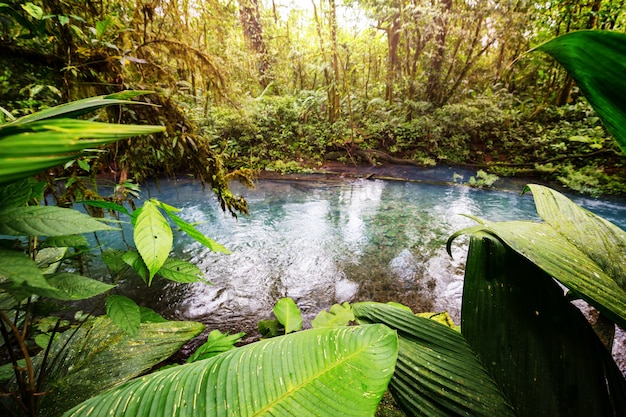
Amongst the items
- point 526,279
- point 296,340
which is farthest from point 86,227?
point 526,279

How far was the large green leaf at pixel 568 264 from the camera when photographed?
1.55 feet

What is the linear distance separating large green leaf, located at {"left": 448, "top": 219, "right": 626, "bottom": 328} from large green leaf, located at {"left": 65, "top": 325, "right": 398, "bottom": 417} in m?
0.34

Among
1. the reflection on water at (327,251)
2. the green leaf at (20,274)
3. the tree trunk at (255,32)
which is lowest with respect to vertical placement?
the reflection on water at (327,251)

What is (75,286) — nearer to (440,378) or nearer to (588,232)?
(440,378)

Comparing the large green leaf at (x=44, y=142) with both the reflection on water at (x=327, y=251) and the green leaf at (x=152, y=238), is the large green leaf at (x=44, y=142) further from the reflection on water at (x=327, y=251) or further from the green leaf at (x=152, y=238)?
the reflection on water at (x=327, y=251)

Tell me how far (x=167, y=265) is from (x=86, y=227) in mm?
401

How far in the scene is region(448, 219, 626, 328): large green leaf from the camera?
0.47 meters

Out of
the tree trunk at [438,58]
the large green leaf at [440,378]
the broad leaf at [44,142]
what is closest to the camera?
the broad leaf at [44,142]

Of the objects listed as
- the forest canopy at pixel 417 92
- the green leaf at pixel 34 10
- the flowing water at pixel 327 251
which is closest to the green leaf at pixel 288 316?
the flowing water at pixel 327 251

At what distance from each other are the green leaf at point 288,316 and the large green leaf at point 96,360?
0.56 metres

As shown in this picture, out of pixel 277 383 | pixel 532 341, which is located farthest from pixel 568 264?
pixel 277 383

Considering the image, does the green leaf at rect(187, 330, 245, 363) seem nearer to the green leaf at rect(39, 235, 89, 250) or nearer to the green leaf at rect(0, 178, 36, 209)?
the green leaf at rect(39, 235, 89, 250)

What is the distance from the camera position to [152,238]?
0.64 metres

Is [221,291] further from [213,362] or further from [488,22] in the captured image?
[488,22]
